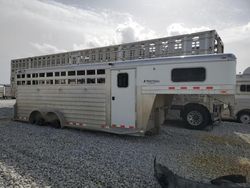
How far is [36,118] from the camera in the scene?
931 centimetres

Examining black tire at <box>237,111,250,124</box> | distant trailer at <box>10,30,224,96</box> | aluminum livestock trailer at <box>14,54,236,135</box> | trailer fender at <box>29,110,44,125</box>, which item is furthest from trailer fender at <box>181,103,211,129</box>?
trailer fender at <box>29,110,44,125</box>

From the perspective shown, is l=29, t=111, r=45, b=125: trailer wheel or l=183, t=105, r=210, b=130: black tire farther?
l=29, t=111, r=45, b=125: trailer wheel

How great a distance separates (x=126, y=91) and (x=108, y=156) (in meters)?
2.38

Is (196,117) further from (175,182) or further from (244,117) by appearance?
(175,182)

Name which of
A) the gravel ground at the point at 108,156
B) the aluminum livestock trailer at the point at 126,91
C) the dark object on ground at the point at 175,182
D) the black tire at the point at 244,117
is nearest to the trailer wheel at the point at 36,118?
the aluminum livestock trailer at the point at 126,91

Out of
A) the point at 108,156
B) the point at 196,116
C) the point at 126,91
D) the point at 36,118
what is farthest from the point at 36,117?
the point at 196,116

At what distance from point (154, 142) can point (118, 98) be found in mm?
1868

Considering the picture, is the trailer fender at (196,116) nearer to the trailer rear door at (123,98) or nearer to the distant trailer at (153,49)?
the distant trailer at (153,49)

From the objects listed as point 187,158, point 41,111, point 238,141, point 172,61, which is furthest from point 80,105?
point 238,141

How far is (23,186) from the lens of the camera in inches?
145

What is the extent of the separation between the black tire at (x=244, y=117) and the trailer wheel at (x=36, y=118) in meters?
9.75

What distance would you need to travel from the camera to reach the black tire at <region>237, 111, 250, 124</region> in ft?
35.4

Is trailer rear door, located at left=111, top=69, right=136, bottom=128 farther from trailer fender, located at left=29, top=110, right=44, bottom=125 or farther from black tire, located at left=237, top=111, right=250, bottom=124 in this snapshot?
black tire, located at left=237, top=111, right=250, bottom=124

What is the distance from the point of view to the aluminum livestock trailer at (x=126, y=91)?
602cm
